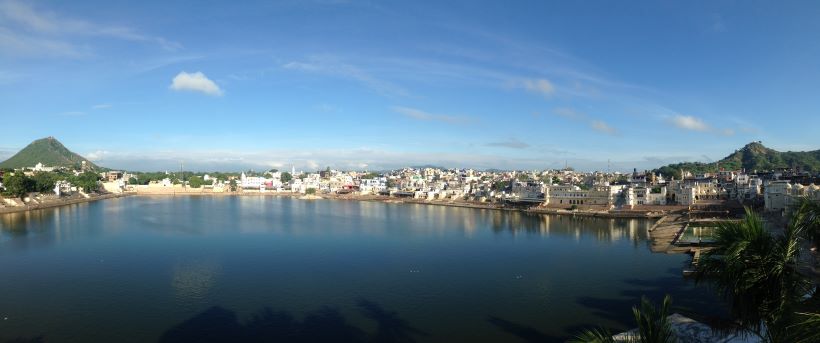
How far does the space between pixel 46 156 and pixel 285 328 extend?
331 feet

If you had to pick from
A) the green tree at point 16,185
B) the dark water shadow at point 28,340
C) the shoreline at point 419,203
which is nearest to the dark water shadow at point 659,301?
the dark water shadow at point 28,340

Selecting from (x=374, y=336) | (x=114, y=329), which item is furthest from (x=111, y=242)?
(x=374, y=336)

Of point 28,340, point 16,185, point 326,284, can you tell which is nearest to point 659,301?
point 326,284

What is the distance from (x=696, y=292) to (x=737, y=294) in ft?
21.6

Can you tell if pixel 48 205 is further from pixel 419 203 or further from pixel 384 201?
pixel 419 203

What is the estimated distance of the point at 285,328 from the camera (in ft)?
24.9

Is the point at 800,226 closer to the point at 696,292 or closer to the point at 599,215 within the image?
the point at 696,292

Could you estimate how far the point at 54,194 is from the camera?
3303cm

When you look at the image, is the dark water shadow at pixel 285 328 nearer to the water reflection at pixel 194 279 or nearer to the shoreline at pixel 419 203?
the water reflection at pixel 194 279

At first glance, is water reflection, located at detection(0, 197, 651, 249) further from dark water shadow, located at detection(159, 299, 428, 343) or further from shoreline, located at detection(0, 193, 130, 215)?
dark water shadow, located at detection(159, 299, 428, 343)

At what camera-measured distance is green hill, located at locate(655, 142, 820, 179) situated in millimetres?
40094

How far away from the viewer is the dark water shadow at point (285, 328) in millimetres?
7109

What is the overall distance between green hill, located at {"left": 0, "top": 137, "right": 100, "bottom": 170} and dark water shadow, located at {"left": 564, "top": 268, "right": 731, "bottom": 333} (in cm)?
9340

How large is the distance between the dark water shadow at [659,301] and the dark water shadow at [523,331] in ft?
1.65
